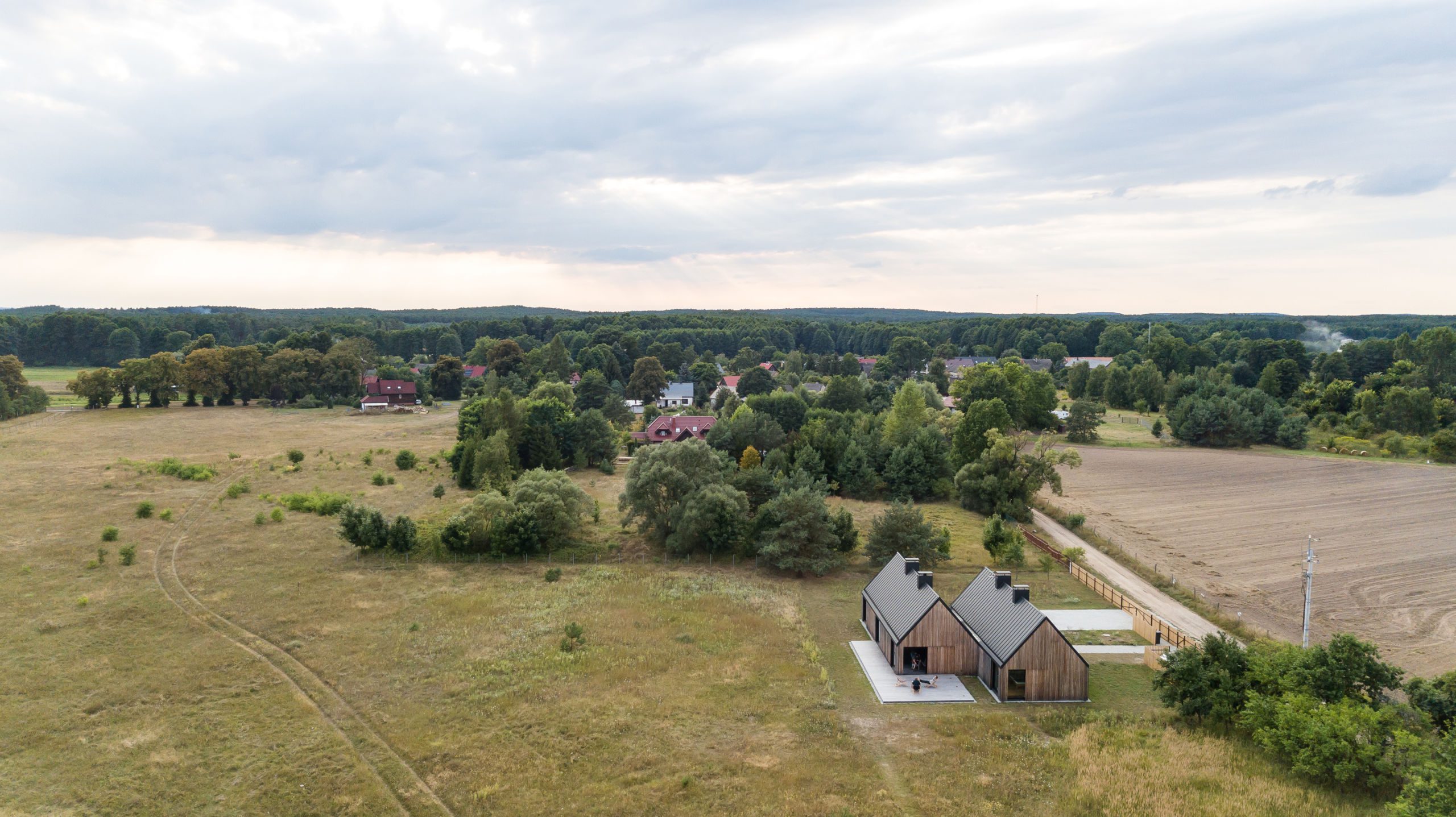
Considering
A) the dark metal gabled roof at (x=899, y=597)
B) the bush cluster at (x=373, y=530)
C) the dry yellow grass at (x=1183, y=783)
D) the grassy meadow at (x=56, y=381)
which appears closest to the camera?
the dry yellow grass at (x=1183, y=783)

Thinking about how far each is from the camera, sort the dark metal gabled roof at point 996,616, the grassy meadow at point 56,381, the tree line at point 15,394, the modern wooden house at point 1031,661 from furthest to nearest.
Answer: the grassy meadow at point 56,381, the tree line at point 15,394, the dark metal gabled roof at point 996,616, the modern wooden house at point 1031,661

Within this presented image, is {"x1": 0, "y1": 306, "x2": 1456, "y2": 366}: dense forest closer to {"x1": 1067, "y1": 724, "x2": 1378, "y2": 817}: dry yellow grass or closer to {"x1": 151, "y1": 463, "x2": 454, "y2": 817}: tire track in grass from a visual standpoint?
{"x1": 151, "y1": 463, "x2": 454, "y2": 817}: tire track in grass

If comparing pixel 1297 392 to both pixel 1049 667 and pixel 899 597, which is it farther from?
pixel 1049 667

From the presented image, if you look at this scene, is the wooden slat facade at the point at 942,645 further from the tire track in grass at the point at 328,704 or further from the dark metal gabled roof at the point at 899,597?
the tire track in grass at the point at 328,704

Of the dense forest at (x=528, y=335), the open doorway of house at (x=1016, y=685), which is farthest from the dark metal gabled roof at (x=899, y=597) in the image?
the dense forest at (x=528, y=335)

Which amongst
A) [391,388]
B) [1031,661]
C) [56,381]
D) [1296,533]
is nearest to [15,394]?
[391,388]

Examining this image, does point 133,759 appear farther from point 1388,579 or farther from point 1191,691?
point 1388,579

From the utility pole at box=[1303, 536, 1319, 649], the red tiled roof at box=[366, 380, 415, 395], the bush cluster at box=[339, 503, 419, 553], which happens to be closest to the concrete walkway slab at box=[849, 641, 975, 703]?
the utility pole at box=[1303, 536, 1319, 649]

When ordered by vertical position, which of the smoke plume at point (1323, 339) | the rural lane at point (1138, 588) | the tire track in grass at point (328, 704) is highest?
the smoke plume at point (1323, 339)
